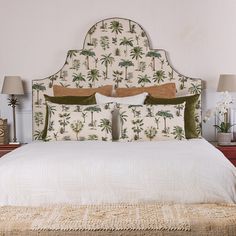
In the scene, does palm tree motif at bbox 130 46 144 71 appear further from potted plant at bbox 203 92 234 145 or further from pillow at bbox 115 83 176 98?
potted plant at bbox 203 92 234 145

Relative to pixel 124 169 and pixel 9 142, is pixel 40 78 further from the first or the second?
pixel 124 169

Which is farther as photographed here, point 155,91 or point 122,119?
point 155,91

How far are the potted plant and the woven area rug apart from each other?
1.65 meters

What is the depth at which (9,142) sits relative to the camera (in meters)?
4.30

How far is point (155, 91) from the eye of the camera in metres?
4.05

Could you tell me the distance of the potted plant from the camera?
397cm

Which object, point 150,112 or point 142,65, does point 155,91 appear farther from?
point 150,112

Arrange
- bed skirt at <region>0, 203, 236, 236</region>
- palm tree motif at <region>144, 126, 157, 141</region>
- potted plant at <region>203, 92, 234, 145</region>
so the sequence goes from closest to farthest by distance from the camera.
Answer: bed skirt at <region>0, 203, 236, 236</region> < palm tree motif at <region>144, 126, 157, 141</region> < potted plant at <region>203, 92, 234, 145</region>

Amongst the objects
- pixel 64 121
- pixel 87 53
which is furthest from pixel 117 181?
pixel 87 53

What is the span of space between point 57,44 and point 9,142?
1116mm

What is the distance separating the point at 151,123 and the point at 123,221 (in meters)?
1.37

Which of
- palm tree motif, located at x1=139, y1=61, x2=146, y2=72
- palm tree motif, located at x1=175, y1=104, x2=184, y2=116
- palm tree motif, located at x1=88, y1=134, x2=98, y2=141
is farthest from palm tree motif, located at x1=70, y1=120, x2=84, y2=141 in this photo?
palm tree motif, located at x1=139, y1=61, x2=146, y2=72

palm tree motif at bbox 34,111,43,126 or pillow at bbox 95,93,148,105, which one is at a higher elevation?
pillow at bbox 95,93,148,105

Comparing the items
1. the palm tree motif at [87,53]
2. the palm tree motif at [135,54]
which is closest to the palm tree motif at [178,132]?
the palm tree motif at [135,54]
